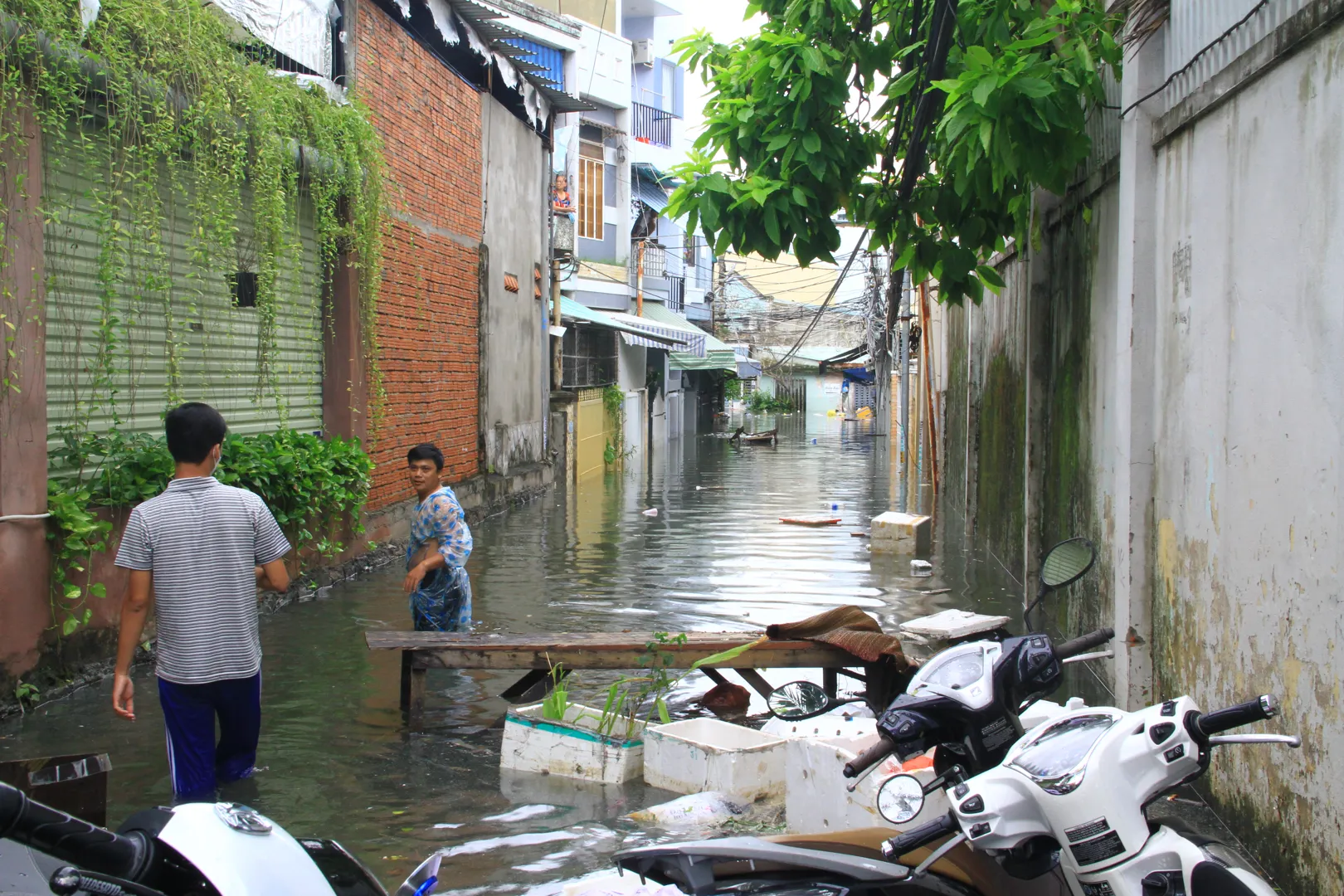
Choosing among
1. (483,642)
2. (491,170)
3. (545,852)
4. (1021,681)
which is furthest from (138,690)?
(491,170)

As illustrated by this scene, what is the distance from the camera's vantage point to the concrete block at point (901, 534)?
1293cm

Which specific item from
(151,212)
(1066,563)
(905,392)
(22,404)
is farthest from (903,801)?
(905,392)

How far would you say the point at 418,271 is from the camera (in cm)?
1341

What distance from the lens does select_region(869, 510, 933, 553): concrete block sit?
12.9 metres

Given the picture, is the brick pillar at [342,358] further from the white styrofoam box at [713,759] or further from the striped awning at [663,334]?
the striped awning at [663,334]

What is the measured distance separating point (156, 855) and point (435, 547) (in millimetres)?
4668

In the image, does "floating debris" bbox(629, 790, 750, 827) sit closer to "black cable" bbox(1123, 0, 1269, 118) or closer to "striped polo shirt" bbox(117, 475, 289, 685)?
"striped polo shirt" bbox(117, 475, 289, 685)

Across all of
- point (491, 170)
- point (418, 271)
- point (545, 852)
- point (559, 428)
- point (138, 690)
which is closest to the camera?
point (545, 852)

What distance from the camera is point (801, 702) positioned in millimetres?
3188

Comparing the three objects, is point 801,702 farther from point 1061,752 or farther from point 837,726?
point 837,726

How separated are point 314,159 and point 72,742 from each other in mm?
5056

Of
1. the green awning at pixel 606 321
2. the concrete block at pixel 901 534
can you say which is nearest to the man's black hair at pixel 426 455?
the concrete block at pixel 901 534

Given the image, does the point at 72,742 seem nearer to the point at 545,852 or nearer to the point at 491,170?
the point at 545,852

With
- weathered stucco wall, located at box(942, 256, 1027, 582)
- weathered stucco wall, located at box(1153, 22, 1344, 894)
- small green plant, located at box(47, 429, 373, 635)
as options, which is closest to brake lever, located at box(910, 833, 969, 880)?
weathered stucco wall, located at box(1153, 22, 1344, 894)
